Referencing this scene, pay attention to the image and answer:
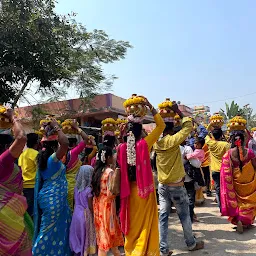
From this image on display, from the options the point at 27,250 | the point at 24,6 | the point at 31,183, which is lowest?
the point at 27,250

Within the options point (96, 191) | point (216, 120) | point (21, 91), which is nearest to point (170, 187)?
point (96, 191)

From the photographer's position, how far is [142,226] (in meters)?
3.67

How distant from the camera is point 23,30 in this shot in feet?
33.4

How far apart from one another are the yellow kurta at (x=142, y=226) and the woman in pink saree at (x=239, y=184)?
2375mm

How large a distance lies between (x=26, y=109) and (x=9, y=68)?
8.34 m

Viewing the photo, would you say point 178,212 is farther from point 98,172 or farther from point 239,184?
point 239,184

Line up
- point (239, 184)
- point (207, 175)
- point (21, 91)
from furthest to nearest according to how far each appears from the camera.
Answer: point (21, 91)
point (207, 175)
point (239, 184)

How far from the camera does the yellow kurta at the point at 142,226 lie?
3607 millimetres

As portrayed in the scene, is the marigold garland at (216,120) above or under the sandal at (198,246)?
above

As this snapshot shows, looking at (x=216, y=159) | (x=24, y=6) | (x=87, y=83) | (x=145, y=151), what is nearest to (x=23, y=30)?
(x=24, y=6)

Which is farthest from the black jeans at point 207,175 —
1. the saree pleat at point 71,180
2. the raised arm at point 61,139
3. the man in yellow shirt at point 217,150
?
the raised arm at point 61,139

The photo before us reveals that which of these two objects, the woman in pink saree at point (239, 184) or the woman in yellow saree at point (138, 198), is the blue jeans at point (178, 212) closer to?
the woman in yellow saree at point (138, 198)

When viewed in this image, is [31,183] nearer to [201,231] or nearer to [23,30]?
[201,231]

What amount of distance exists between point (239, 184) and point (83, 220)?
2.98m
